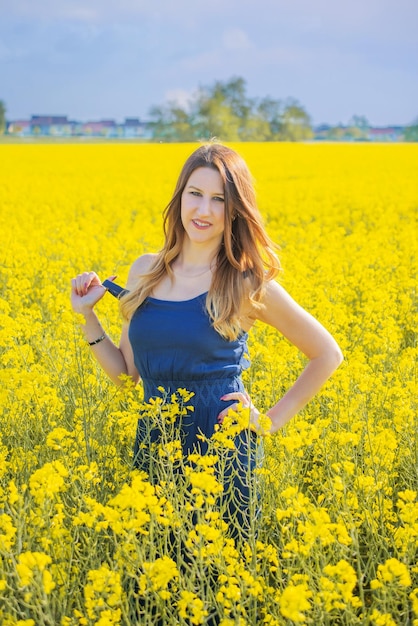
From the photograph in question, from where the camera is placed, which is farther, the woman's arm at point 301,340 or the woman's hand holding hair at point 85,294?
the woman's hand holding hair at point 85,294

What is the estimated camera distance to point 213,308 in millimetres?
2629

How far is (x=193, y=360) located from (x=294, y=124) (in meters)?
67.4

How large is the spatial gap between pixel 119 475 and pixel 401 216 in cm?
992

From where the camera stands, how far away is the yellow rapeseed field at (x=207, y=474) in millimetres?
Answer: 2096

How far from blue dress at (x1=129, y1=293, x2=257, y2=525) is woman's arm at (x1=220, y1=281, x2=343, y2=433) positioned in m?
0.15

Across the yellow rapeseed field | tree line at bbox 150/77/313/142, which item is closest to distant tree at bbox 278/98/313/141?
tree line at bbox 150/77/313/142

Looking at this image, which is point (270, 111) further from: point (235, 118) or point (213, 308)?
point (213, 308)

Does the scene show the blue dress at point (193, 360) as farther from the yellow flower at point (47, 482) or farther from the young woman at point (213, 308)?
the yellow flower at point (47, 482)

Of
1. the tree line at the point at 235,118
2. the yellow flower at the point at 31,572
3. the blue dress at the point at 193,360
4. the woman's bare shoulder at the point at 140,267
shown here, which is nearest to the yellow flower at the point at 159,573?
the yellow flower at the point at 31,572

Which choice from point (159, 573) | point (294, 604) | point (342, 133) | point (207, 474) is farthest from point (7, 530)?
point (342, 133)

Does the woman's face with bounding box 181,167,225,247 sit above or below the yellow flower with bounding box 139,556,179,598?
above

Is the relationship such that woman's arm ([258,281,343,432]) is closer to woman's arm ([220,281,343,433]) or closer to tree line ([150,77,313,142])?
woman's arm ([220,281,343,433])

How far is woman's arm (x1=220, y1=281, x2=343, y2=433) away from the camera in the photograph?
2.75 m

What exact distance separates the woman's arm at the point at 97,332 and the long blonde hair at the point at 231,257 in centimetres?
15
